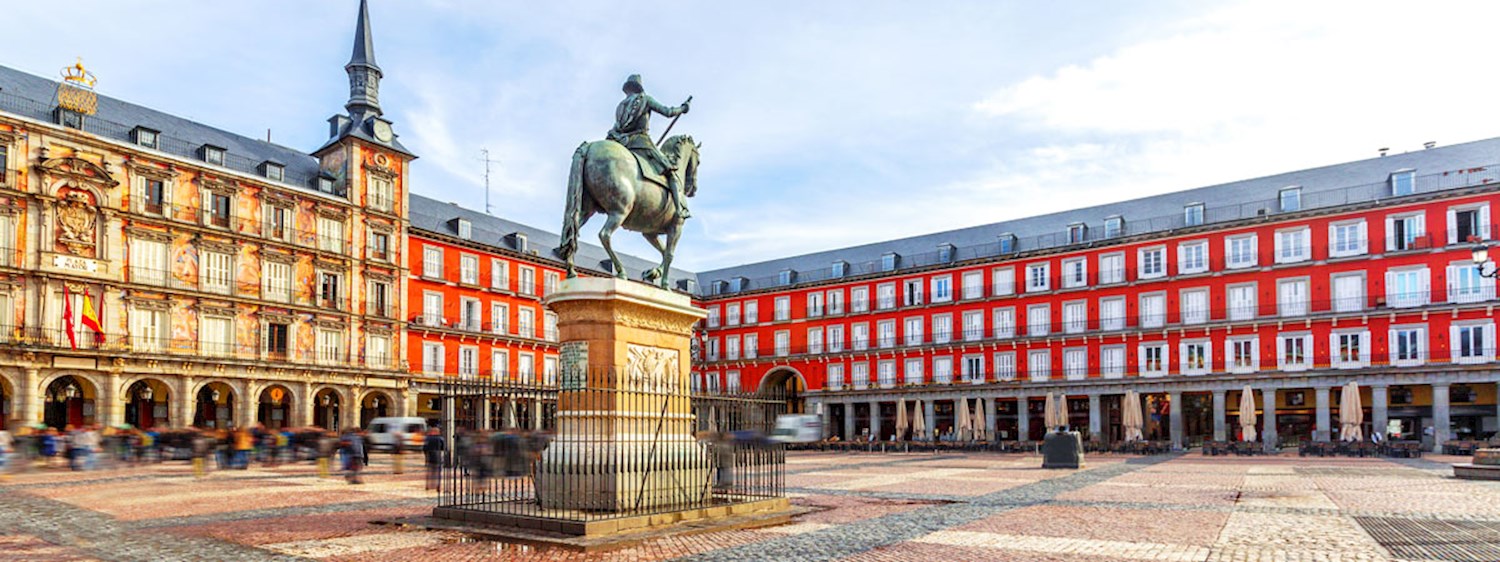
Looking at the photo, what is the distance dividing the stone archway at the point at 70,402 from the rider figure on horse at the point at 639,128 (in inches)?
1232

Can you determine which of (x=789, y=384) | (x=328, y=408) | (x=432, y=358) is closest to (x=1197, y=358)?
(x=789, y=384)

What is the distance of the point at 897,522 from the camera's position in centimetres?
1249

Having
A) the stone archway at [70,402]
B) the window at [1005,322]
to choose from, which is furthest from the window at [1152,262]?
the stone archway at [70,402]

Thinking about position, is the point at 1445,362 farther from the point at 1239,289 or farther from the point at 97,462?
the point at 97,462

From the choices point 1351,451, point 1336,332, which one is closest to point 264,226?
point 1351,451

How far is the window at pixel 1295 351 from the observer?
4328 cm

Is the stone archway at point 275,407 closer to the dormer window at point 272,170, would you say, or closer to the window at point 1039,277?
the dormer window at point 272,170

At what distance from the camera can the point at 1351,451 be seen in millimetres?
34562

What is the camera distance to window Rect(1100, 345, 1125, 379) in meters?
48.7

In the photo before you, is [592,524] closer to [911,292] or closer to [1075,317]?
[1075,317]

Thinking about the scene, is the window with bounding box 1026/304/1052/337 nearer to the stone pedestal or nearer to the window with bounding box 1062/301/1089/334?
the window with bounding box 1062/301/1089/334

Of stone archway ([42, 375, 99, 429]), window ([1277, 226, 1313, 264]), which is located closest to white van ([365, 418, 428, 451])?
stone archway ([42, 375, 99, 429])

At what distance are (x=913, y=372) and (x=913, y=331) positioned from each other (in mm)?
2283

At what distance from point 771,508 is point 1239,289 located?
130 feet
